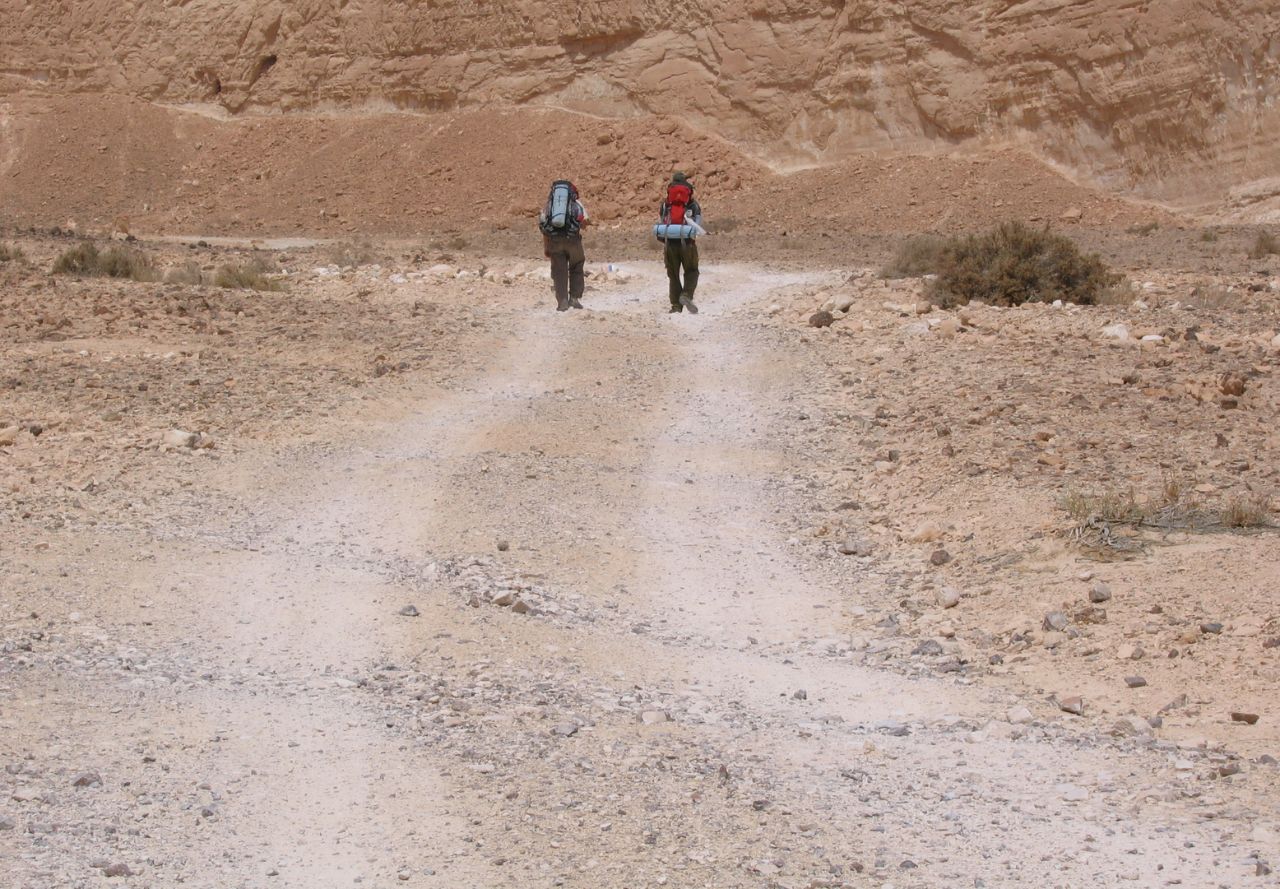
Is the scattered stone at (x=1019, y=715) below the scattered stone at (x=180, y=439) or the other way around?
below

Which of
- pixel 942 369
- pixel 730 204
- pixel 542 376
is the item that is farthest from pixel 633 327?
pixel 730 204

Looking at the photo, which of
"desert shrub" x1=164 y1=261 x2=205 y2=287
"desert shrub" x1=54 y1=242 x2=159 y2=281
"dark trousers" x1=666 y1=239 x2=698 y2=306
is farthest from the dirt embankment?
"dark trousers" x1=666 y1=239 x2=698 y2=306

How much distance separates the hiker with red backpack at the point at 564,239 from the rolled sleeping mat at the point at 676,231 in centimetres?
85

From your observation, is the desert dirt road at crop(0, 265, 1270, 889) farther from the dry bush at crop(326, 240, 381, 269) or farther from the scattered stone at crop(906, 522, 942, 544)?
the dry bush at crop(326, 240, 381, 269)

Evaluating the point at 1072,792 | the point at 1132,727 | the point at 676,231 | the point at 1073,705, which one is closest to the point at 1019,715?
the point at 1073,705

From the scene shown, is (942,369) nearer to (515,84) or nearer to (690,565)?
(690,565)

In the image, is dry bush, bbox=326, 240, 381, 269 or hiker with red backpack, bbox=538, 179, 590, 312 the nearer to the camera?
hiker with red backpack, bbox=538, 179, 590, 312

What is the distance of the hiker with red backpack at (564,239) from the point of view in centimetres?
1573

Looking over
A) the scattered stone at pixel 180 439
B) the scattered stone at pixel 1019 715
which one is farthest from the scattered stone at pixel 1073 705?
the scattered stone at pixel 180 439

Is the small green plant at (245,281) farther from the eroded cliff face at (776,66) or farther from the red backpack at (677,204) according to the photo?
the eroded cliff face at (776,66)

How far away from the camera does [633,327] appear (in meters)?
15.2

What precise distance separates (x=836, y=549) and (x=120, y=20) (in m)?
42.4

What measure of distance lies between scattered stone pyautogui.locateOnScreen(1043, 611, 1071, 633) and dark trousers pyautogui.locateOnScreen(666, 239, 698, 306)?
9.77 meters

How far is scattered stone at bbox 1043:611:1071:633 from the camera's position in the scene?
21.4ft
